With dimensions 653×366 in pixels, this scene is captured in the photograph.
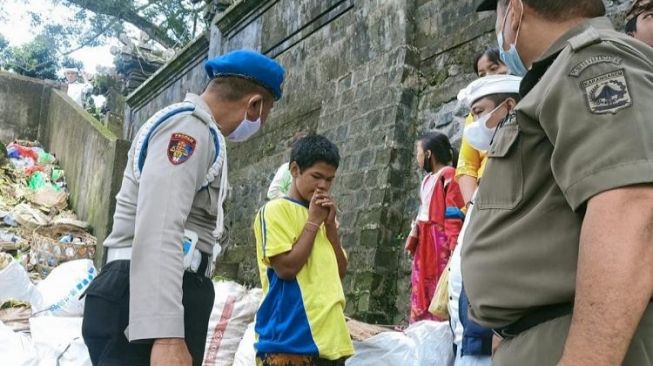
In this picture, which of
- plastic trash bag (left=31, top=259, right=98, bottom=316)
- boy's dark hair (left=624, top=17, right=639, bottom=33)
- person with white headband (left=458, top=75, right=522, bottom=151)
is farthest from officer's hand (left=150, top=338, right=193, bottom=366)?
plastic trash bag (left=31, top=259, right=98, bottom=316)

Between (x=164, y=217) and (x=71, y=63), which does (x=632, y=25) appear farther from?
(x=71, y=63)

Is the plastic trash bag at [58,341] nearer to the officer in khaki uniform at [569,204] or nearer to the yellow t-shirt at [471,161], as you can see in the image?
the yellow t-shirt at [471,161]

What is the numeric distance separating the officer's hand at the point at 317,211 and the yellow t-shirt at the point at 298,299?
101mm

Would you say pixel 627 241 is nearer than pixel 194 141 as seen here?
Yes

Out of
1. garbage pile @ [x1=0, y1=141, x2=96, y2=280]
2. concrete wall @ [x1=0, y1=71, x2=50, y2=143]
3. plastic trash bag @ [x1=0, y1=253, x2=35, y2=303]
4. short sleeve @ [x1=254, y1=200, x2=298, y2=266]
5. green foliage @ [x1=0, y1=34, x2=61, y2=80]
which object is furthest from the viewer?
green foliage @ [x1=0, y1=34, x2=61, y2=80]

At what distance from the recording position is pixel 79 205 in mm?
9812

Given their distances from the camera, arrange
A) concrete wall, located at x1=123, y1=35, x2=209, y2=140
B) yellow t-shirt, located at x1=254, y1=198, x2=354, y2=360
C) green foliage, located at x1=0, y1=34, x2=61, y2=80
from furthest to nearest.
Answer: green foliage, located at x1=0, y1=34, x2=61, y2=80 < concrete wall, located at x1=123, y1=35, x2=209, y2=140 < yellow t-shirt, located at x1=254, y1=198, x2=354, y2=360

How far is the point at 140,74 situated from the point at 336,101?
372 inches

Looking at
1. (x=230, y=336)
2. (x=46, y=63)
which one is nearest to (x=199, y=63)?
(x=46, y=63)

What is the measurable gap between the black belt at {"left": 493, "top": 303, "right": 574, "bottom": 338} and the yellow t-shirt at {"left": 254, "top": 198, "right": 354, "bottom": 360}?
1419 millimetres

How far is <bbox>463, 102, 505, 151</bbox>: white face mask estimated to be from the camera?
287 cm

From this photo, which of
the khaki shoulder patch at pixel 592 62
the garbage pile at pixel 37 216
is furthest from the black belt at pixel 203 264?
the garbage pile at pixel 37 216

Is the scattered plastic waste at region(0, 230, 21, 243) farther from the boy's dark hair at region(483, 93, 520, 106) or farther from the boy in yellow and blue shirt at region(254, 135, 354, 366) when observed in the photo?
the boy's dark hair at region(483, 93, 520, 106)

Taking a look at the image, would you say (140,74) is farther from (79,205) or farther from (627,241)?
(627,241)
